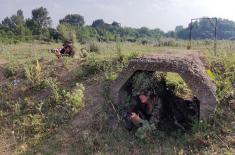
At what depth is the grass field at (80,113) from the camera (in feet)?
23.5

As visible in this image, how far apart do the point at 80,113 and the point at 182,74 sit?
2.42 m

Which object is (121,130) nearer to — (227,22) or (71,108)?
(71,108)

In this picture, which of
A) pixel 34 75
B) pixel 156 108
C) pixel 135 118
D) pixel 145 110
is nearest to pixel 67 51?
pixel 34 75

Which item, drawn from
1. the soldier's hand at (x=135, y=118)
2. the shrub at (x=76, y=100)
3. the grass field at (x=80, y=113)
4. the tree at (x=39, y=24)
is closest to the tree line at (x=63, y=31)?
the tree at (x=39, y=24)

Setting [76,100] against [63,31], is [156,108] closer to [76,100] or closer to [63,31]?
[76,100]

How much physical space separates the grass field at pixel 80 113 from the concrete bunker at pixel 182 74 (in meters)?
0.27

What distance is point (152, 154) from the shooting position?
22.8 feet

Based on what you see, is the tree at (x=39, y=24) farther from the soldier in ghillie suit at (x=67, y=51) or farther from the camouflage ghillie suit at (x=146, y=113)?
the camouflage ghillie suit at (x=146, y=113)

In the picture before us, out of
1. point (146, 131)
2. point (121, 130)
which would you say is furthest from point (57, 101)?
point (146, 131)

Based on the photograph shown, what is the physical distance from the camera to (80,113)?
8.48 meters

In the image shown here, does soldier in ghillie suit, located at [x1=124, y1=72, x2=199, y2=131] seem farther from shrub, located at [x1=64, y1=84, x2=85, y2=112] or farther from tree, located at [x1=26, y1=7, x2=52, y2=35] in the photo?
tree, located at [x1=26, y1=7, x2=52, y2=35]

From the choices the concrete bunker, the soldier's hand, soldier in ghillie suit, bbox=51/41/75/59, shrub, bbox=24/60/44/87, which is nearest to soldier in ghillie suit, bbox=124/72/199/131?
the soldier's hand

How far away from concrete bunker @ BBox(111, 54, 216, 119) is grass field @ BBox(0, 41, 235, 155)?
10.5 inches

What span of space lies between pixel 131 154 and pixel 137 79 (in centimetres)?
181
